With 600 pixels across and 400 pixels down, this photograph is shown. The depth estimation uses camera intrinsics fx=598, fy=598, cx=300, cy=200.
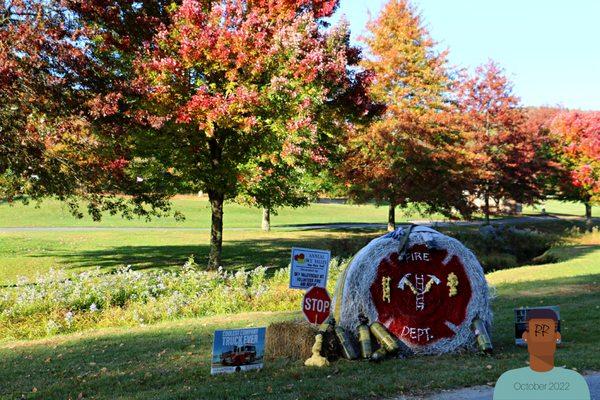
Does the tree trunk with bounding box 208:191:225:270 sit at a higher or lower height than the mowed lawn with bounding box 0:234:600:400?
higher

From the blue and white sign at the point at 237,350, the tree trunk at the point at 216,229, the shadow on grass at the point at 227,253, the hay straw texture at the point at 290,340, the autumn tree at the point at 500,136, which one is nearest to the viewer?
the blue and white sign at the point at 237,350

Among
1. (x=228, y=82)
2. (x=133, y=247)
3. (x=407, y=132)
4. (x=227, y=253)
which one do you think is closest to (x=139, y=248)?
(x=133, y=247)

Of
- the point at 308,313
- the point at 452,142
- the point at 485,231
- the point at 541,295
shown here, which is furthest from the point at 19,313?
the point at 485,231

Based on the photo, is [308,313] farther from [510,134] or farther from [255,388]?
[510,134]

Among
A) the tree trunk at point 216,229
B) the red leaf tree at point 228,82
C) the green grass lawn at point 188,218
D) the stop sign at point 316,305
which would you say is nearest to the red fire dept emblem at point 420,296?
the stop sign at point 316,305

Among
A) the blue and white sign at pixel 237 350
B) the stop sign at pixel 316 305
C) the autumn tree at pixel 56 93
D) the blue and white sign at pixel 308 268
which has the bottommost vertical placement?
the blue and white sign at pixel 237 350

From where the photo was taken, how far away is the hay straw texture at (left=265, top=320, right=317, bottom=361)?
8.11 meters

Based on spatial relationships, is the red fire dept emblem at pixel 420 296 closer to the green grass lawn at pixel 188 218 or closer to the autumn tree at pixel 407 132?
the autumn tree at pixel 407 132

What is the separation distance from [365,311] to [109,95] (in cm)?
788

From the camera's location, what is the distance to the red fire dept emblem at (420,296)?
27.2 feet

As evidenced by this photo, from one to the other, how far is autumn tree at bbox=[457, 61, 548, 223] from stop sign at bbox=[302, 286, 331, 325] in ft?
78.4

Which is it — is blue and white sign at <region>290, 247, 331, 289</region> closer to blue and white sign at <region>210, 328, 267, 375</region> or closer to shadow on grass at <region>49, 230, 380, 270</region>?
blue and white sign at <region>210, 328, 267, 375</region>

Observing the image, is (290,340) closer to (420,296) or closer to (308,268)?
(308,268)

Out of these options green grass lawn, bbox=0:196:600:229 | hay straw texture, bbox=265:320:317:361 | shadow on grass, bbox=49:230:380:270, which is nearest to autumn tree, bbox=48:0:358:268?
shadow on grass, bbox=49:230:380:270
